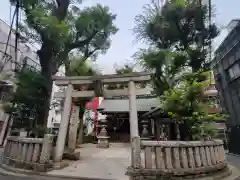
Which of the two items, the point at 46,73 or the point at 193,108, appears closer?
the point at 193,108

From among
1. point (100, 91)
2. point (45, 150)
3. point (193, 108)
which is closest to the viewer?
point (45, 150)

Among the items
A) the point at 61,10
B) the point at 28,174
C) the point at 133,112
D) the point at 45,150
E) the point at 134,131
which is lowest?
the point at 28,174

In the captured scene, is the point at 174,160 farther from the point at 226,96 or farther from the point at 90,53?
the point at 226,96

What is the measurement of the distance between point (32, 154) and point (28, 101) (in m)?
2.69

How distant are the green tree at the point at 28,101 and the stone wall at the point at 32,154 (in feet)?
3.80

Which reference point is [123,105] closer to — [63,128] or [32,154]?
[63,128]

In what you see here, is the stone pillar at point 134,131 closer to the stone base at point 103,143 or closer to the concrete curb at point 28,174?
the concrete curb at point 28,174

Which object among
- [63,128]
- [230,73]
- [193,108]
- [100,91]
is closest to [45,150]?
[63,128]

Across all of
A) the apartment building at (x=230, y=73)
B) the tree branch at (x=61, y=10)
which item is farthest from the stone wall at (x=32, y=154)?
the apartment building at (x=230, y=73)

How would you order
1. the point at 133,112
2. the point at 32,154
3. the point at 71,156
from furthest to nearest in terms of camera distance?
1. the point at 71,156
2. the point at 133,112
3. the point at 32,154

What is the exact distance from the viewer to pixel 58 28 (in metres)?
6.94

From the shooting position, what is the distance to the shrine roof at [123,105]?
14.3 meters

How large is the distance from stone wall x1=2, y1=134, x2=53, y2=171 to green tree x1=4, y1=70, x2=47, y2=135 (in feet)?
3.80

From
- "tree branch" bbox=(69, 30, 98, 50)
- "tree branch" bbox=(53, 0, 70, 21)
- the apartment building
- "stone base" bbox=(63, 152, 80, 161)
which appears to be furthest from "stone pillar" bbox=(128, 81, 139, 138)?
the apartment building
